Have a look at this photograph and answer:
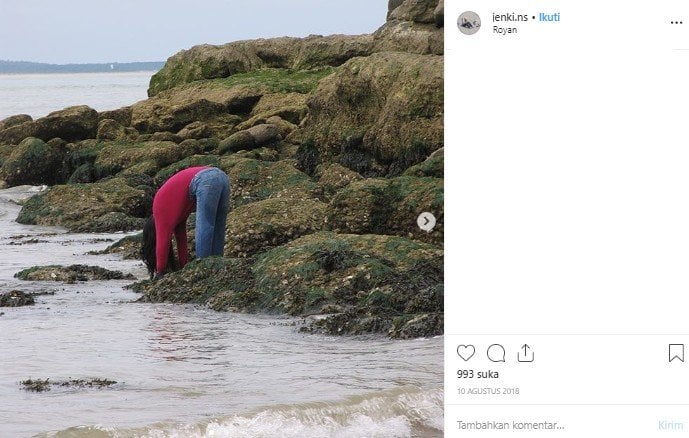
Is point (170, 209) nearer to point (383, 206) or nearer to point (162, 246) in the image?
point (162, 246)

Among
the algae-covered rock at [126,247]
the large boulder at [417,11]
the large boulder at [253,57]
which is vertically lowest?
the algae-covered rock at [126,247]

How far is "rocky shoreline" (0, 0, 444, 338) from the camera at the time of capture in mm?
9906

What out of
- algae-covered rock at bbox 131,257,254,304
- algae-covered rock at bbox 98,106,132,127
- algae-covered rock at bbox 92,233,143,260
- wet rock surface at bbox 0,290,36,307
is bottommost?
algae-covered rock at bbox 92,233,143,260

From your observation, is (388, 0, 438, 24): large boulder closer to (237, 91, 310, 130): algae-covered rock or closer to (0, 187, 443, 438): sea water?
(237, 91, 310, 130): algae-covered rock

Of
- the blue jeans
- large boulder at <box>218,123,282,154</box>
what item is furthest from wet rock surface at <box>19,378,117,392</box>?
large boulder at <box>218,123,282,154</box>

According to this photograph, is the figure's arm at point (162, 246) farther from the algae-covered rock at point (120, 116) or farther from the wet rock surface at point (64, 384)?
the algae-covered rock at point (120, 116)

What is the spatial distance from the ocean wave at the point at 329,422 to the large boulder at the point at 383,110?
11.3 m

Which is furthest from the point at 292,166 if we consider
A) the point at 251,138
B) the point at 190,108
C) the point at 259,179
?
the point at 190,108

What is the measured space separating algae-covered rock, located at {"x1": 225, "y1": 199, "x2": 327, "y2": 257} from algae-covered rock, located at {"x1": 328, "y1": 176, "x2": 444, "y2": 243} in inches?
16.7

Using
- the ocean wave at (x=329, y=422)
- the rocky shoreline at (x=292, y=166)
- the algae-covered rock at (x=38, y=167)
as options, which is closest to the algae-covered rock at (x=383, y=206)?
the rocky shoreline at (x=292, y=166)

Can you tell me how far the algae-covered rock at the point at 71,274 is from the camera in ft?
41.8

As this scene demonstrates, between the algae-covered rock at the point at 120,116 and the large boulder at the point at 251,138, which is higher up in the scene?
the algae-covered rock at the point at 120,116
